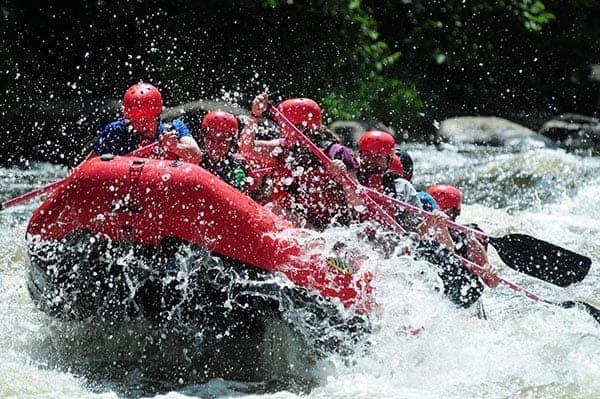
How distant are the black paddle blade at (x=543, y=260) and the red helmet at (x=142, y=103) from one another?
7.11 ft

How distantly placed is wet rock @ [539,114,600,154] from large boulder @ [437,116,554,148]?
0.35 m

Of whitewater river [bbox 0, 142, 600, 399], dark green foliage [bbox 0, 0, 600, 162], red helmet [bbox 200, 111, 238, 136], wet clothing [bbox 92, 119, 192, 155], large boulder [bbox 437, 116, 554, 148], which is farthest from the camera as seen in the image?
large boulder [bbox 437, 116, 554, 148]

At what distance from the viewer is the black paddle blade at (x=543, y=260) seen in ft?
21.4

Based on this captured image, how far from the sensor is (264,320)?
545 centimetres

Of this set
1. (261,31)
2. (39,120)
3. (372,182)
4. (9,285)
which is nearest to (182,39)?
(261,31)

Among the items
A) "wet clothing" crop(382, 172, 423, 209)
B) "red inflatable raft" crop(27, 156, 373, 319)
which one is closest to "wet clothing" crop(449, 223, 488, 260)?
"wet clothing" crop(382, 172, 423, 209)

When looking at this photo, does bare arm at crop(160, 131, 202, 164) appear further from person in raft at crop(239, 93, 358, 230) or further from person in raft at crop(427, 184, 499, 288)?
person in raft at crop(427, 184, 499, 288)

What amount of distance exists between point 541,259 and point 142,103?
255 centimetres

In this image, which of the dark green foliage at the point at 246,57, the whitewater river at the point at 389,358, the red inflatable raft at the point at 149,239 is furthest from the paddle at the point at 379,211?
the dark green foliage at the point at 246,57

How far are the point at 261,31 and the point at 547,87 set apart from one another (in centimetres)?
632

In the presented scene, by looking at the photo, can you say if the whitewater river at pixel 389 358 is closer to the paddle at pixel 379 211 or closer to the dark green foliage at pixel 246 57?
the paddle at pixel 379 211

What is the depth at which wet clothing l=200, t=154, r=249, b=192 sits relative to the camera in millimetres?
6254

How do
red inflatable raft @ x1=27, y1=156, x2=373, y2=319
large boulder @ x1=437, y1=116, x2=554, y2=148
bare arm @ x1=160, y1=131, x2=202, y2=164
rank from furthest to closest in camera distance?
large boulder @ x1=437, y1=116, x2=554, y2=148
bare arm @ x1=160, y1=131, x2=202, y2=164
red inflatable raft @ x1=27, y1=156, x2=373, y2=319

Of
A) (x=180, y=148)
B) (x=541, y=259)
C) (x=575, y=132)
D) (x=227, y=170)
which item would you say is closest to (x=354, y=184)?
(x=227, y=170)
